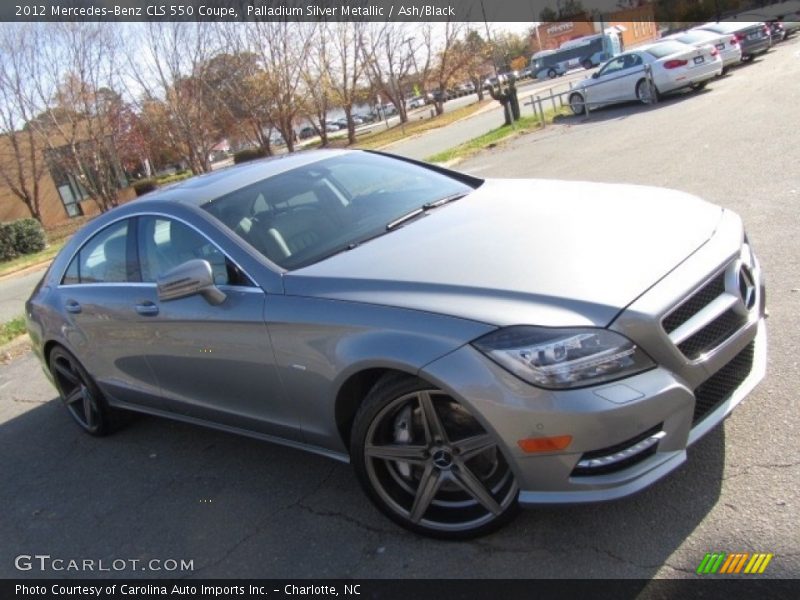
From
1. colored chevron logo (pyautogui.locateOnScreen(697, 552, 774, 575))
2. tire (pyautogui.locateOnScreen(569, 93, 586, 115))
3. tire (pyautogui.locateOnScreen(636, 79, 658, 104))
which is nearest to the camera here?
colored chevron logo (pyautogui.locateOnScreen(697, 552, 774, 575))

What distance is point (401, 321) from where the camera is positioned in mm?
2691

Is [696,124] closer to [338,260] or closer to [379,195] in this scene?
[379,195]

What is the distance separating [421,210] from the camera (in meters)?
3.78

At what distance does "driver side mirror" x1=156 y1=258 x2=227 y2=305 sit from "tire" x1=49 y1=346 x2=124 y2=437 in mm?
1789

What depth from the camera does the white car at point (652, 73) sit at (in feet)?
53.8

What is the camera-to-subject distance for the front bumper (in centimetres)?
240

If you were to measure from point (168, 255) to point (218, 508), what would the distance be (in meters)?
1.43

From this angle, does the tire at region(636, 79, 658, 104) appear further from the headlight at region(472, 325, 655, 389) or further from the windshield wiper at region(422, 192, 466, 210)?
the headlight at region(472, 325, 655, 389)

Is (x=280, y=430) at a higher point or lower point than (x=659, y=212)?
lower

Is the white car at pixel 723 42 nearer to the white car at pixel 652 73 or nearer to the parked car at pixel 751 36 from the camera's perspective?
the white car at pixel 652 73

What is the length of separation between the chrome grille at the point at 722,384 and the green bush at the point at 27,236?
74.9 ft

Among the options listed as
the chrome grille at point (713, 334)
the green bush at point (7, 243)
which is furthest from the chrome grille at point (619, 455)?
the green bush at point (7, 243)

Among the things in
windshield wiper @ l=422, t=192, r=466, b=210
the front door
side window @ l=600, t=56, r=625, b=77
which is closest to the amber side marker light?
the front door
